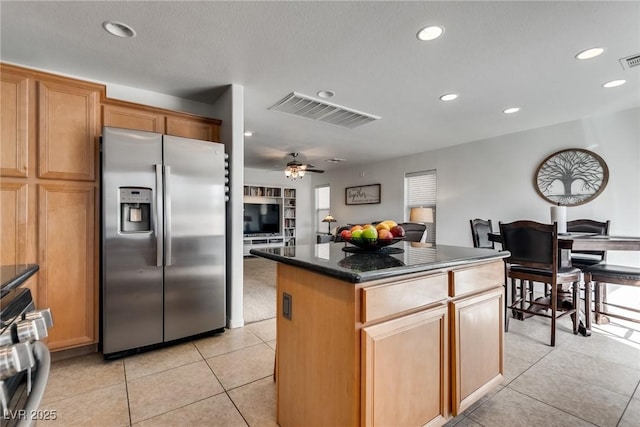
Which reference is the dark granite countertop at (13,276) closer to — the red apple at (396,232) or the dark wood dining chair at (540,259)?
the red apple at (396,232)

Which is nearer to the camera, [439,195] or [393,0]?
[393,0]

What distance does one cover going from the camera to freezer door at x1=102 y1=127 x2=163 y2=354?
2.21 m

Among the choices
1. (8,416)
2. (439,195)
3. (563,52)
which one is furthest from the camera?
(439,195)

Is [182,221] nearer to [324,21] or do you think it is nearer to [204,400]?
[204,400]

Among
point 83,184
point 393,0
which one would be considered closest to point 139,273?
point 83,184

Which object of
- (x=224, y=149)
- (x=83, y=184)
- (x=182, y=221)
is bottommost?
(x=182, y=221)

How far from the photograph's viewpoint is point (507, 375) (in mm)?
2049

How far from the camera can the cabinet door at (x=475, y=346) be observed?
1428 millimetres

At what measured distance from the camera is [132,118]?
265 centimetres

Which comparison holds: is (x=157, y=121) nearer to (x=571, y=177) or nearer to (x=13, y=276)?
(x=13, y=276)

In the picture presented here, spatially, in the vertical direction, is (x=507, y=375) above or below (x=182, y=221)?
below

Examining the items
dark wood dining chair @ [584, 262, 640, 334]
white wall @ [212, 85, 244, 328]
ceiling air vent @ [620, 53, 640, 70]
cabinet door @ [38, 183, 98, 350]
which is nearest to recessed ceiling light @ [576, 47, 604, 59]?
ceiling air vent @ [620, 53, 640, 70]

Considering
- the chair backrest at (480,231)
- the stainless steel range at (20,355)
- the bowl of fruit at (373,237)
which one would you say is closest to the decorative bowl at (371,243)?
the bowl of fruit at (373,237)

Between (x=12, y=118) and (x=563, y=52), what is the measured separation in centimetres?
419
